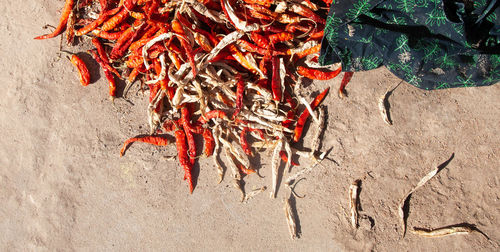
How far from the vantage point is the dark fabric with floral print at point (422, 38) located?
127 inches

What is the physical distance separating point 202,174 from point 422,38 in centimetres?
260

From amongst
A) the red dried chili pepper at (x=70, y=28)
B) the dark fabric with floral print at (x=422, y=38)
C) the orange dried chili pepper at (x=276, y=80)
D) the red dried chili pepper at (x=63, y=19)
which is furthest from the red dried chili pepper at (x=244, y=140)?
the red dried chili pepper at (x=63, y=19)

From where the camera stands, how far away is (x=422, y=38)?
131 inches

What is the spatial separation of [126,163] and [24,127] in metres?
1.27

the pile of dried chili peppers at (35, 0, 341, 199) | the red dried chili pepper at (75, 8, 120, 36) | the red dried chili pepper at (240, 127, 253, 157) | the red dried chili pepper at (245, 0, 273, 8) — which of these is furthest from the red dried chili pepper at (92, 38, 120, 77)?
the red dried chili pepper at (245, 0, 273, 8)

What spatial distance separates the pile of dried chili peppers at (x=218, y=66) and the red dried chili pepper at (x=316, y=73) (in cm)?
1

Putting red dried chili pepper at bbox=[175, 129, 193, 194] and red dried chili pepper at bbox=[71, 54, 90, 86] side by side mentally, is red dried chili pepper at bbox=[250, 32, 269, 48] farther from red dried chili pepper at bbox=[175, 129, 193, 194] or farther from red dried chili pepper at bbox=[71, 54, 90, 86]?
red dried chili pepper at bbox=[71, 54, 90, 86]

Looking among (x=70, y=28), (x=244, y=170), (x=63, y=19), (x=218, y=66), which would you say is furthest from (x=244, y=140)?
(x=63, y=19)

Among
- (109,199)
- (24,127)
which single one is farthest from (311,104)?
(24,127)

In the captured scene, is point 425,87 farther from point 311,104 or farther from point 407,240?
point 407,240

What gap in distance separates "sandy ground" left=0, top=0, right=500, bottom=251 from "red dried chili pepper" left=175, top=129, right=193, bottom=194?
0.44 ft

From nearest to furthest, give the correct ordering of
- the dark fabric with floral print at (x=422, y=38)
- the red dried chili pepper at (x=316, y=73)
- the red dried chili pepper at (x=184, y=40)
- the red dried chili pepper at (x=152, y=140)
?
1. the dark fabric with floral print at (x=422, y=38)
2. the red dried chili pepper at (x=184, y=40)
3. the red dried chili pepper at (x=316, y=73)
4. the red dried chili pepper at (x=152, y=140)

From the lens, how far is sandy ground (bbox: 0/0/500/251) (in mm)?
3635

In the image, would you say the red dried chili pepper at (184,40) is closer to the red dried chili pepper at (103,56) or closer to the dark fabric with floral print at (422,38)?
the red dried chili pepper at (103,56)
